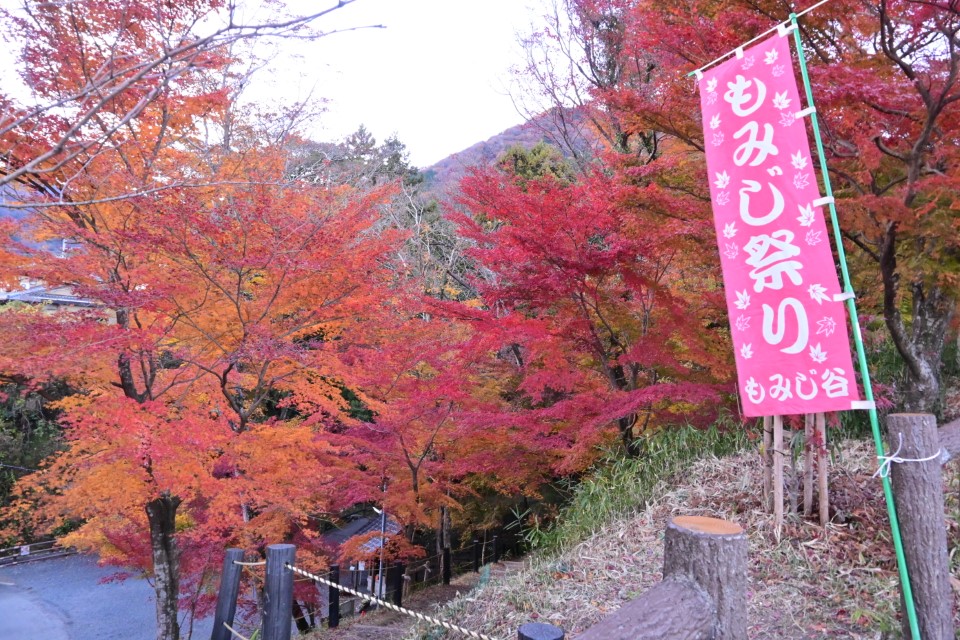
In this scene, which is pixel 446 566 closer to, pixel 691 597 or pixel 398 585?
pixel 398 585

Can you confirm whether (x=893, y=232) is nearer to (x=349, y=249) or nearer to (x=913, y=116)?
(x=913, y=116)

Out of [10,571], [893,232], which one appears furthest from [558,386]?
[10,571]

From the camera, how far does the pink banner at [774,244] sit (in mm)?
2809

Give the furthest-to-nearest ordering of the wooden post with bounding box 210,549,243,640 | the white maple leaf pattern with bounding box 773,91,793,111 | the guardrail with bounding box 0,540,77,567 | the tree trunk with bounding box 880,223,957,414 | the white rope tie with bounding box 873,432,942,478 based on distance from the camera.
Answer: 1. the guardrail with bounding box 0,540,77,567
2. the tree trunk with bounding box 880,223,957,414
3. the wooden post with bounding box 210,549,243,640
4. the white maple leaf pattern with bounding box 773,91,793,111
5. the white rope tie with bounding box 873,432,942,478

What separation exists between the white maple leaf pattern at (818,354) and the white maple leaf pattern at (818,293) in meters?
0.22

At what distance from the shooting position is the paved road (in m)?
11.4

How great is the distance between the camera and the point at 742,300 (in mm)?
3115

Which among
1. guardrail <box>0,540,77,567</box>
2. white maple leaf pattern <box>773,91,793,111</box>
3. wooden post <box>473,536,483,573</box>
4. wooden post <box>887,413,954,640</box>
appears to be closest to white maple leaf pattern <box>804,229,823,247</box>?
white maple leaf pattern <box>773,91,793,111</box>

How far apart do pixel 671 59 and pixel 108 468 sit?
24.3 feet

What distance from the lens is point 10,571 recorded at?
584 inches

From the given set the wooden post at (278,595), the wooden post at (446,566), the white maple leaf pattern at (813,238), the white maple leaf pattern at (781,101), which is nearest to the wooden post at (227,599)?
the wooden post at (278,595)

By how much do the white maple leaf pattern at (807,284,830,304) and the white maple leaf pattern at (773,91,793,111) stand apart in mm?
935

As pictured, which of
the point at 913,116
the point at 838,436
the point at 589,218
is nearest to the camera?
the point at 913,116

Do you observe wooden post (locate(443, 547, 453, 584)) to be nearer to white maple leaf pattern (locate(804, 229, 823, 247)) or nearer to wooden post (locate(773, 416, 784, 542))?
wooden post (locate(773, 416, 784, 542))
